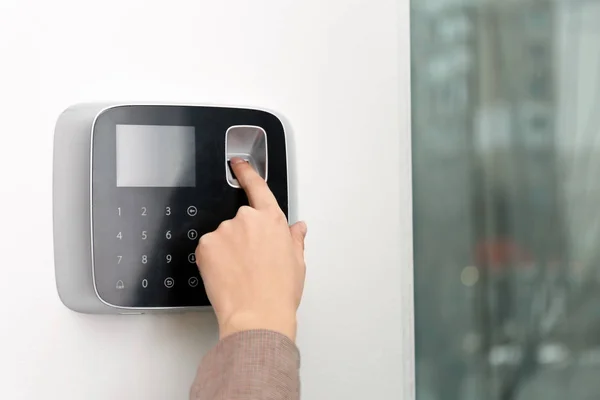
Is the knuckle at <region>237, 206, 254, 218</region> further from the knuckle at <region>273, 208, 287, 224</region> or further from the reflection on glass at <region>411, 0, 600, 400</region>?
the reflection on glass at <region>411, 0, 600, 400</region>

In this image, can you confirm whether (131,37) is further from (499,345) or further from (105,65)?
(499,345)

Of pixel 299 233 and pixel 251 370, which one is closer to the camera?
pixel 251 370

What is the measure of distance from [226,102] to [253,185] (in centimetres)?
11

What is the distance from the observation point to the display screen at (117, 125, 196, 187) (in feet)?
1.96

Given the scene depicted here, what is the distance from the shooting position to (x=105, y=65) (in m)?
0.63

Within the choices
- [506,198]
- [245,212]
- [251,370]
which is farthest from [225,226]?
[506,198]

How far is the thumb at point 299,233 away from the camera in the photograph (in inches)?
23.7

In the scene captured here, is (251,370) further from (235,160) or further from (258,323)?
(235,160)

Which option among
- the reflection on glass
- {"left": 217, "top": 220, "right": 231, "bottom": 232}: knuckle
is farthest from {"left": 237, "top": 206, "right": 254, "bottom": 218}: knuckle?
the reflection on glass

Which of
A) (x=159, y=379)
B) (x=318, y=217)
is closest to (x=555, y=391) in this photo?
(x=318, y=217)

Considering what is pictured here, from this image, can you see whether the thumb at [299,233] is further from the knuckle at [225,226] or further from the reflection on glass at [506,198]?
the reflection on glass at [506,198]

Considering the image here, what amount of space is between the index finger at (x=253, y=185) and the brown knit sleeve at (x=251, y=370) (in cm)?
13

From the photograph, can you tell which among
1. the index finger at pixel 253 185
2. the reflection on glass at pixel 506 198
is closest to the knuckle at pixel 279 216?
the index finger at pixel 253 185

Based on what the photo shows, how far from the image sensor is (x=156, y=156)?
A: 0.61 meters
